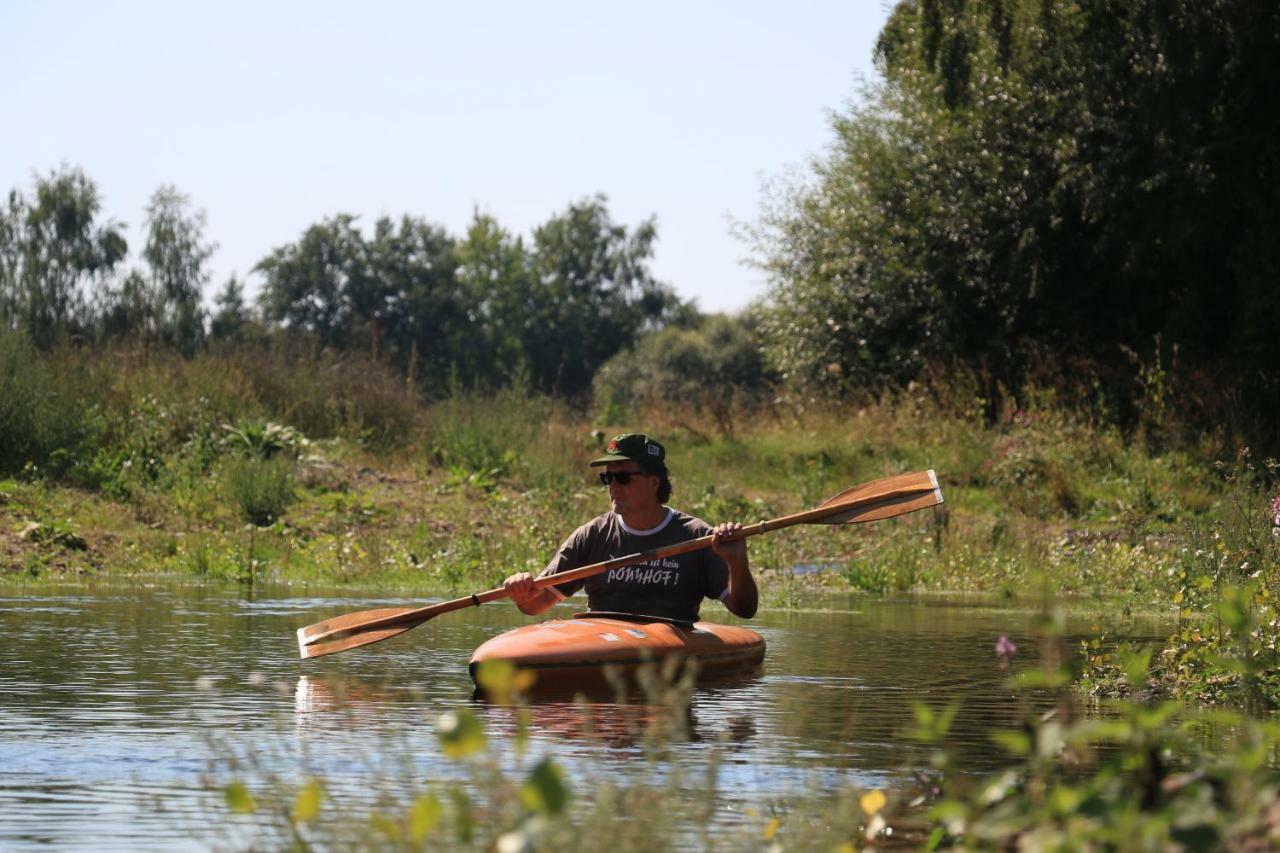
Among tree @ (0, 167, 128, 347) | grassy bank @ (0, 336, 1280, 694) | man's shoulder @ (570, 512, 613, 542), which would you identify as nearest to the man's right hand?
man's shoulder @ (570, 512, 613, 542)

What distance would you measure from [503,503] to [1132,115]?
931 centimetres

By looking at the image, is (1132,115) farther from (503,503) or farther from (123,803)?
(123,803)

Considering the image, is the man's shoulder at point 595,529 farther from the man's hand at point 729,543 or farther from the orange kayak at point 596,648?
the man's hand at point 729,543

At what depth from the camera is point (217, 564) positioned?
1706cm

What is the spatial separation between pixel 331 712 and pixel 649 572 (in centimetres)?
245

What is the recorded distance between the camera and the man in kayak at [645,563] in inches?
399

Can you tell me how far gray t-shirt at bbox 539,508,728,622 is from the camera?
33.6ft

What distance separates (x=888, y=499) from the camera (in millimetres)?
10891

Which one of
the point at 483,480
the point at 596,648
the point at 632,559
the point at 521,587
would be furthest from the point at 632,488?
the point at 483,480

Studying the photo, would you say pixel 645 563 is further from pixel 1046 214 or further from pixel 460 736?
pixel 1046 214

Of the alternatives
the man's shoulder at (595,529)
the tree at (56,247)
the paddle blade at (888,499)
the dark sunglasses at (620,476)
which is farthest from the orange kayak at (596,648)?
the tree at (56,247)

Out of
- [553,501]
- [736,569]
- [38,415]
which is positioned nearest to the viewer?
[736,569]

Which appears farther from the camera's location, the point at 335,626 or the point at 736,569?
the point at 335,626

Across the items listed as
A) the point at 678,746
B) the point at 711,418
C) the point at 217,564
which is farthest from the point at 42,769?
the point at 711,418
